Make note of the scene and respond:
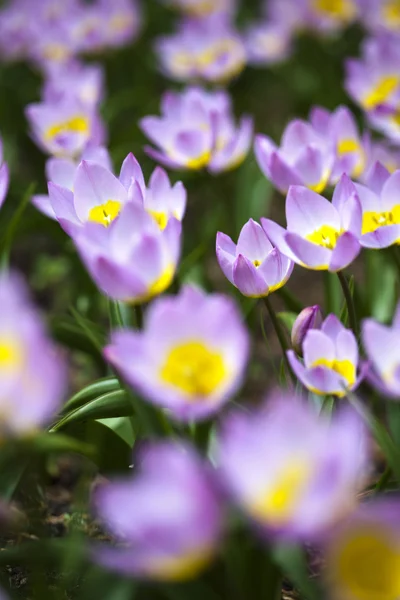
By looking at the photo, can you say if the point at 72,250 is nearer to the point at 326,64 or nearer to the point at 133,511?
the point at 133,511

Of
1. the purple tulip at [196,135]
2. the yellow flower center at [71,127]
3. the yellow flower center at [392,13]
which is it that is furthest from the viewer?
the yellow flower center at [392,13]

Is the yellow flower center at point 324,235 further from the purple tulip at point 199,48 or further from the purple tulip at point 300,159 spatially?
the purple tulip at point 199,48

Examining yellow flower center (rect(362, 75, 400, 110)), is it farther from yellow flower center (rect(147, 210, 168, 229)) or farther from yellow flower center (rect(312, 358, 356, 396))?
yellow flower center (rect(312, 358, 356, 396))

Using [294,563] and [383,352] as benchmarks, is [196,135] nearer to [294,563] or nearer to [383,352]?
[383,352]

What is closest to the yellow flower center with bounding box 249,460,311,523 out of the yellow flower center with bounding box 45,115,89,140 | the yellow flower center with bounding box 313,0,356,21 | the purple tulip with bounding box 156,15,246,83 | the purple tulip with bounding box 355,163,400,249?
the purple tulip with bounding box 355,163,400,249

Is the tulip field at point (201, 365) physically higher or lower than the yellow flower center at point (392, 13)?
higher

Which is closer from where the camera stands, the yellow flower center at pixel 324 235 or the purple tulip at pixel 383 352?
the purple tulip at pixel 383 352

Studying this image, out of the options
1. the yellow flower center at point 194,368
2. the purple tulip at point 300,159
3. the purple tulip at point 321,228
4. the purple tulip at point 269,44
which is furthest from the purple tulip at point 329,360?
the purple tulip at point 269,44
